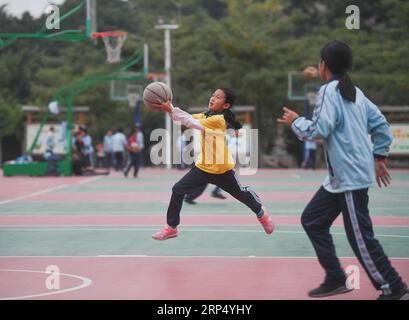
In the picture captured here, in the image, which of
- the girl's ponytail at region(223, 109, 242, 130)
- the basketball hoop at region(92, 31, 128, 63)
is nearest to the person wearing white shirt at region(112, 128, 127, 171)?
the basketball hoop at region(92, 31, 128, 63)

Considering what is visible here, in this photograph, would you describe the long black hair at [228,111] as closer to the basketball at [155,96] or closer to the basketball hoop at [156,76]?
the basketball at [155,96]

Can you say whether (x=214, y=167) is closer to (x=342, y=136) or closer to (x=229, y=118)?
(x=229, y=118)

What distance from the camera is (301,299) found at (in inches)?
302

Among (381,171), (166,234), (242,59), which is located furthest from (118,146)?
(381,171)

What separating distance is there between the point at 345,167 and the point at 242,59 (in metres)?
39.2

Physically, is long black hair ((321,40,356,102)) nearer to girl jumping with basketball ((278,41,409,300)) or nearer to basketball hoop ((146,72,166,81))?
girl jumping with basketball ((278,41,409,300))

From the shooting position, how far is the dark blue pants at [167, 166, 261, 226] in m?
11.1

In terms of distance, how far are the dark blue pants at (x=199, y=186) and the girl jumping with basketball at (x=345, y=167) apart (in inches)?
136

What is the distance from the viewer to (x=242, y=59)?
4641cm

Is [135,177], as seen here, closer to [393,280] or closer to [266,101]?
[266,101]

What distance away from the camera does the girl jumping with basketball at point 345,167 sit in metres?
7.39

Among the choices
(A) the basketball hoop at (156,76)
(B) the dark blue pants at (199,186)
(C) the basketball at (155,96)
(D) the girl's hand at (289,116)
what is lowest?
(B) the dark blue pants at (199,186)

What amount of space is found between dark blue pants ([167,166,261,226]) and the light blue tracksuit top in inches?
147

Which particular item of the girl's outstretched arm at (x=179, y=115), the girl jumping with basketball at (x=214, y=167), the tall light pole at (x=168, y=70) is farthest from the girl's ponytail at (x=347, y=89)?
the tall light pole at (x=168, y=70)
